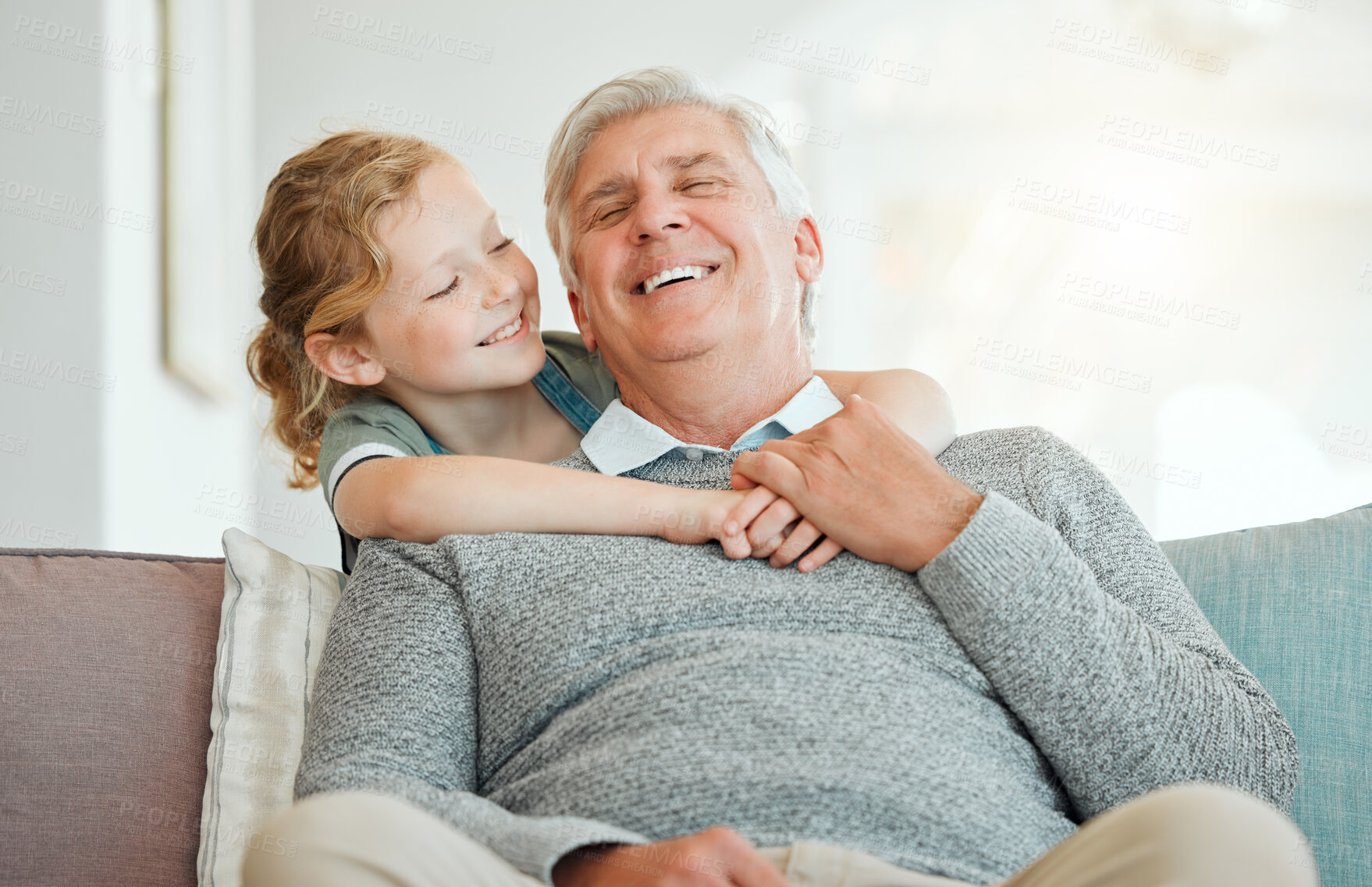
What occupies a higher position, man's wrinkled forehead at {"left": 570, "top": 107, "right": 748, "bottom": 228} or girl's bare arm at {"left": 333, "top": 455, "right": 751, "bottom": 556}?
man's wrinkled forehead at {"left": 570, "top": 107, "right": 748, "bottom": 228}

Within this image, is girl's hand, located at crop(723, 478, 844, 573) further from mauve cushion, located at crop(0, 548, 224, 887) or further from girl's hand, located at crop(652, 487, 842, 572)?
mauve cushion, located at crop(0, 548, 224, 887)

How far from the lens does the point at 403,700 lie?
1169 millimetres

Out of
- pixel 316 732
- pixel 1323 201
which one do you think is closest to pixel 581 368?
pixel 316 732

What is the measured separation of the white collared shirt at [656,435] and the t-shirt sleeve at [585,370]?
0.71 feet

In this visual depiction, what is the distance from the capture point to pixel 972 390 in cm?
386

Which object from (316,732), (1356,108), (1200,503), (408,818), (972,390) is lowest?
(1200,503)

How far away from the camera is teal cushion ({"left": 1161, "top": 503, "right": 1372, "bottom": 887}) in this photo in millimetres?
1346

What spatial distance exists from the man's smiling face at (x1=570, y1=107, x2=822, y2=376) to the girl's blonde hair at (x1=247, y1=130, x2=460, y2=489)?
12.6 inches

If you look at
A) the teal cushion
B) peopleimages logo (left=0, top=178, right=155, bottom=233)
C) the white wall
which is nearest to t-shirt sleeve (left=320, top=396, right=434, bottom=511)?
the teal cushion

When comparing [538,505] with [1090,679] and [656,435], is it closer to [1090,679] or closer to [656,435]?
[656,435]

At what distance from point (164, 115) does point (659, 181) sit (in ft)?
6.84

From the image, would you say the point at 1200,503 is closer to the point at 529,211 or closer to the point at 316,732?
the point at 529,211

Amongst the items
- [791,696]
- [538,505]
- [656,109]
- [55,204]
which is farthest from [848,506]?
[55,204]

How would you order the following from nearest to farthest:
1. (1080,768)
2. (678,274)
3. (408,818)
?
(408,818)
(1080,768)
(678,274)
